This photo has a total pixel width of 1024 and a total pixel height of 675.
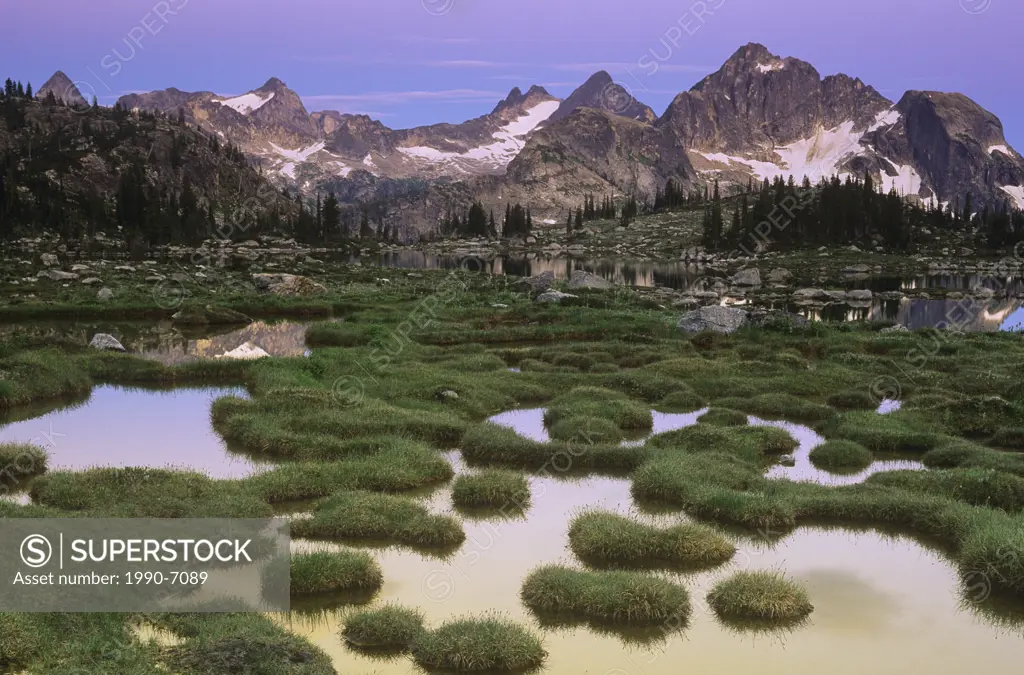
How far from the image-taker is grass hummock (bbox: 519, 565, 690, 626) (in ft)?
46.6

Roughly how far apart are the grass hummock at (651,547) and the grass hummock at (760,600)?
1580mm

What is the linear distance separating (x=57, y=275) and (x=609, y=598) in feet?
225

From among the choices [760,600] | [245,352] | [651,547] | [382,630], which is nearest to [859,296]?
[245,352]

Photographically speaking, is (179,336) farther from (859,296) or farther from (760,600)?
(859,296)

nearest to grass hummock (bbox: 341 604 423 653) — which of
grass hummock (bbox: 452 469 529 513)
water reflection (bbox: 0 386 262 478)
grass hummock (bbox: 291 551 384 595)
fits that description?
grass hummock (bbox: 291 551 384 595)

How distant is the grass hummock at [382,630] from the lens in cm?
1309

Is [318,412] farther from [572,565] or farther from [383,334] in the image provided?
[383,334]

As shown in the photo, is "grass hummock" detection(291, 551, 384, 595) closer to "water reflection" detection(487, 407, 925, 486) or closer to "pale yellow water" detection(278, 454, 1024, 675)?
"pale yellow water" detection(278, 454, 1024, 675)

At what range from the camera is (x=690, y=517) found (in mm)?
19234

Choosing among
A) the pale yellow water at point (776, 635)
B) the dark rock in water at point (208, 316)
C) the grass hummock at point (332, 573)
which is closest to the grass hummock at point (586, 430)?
the pale yellow water at point (776, 635)

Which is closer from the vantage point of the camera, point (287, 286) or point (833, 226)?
point (287, 286)

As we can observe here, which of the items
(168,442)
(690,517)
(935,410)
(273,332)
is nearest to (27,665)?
(690,517)

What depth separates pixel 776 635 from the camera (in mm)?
13820

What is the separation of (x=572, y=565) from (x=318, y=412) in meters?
12.0
